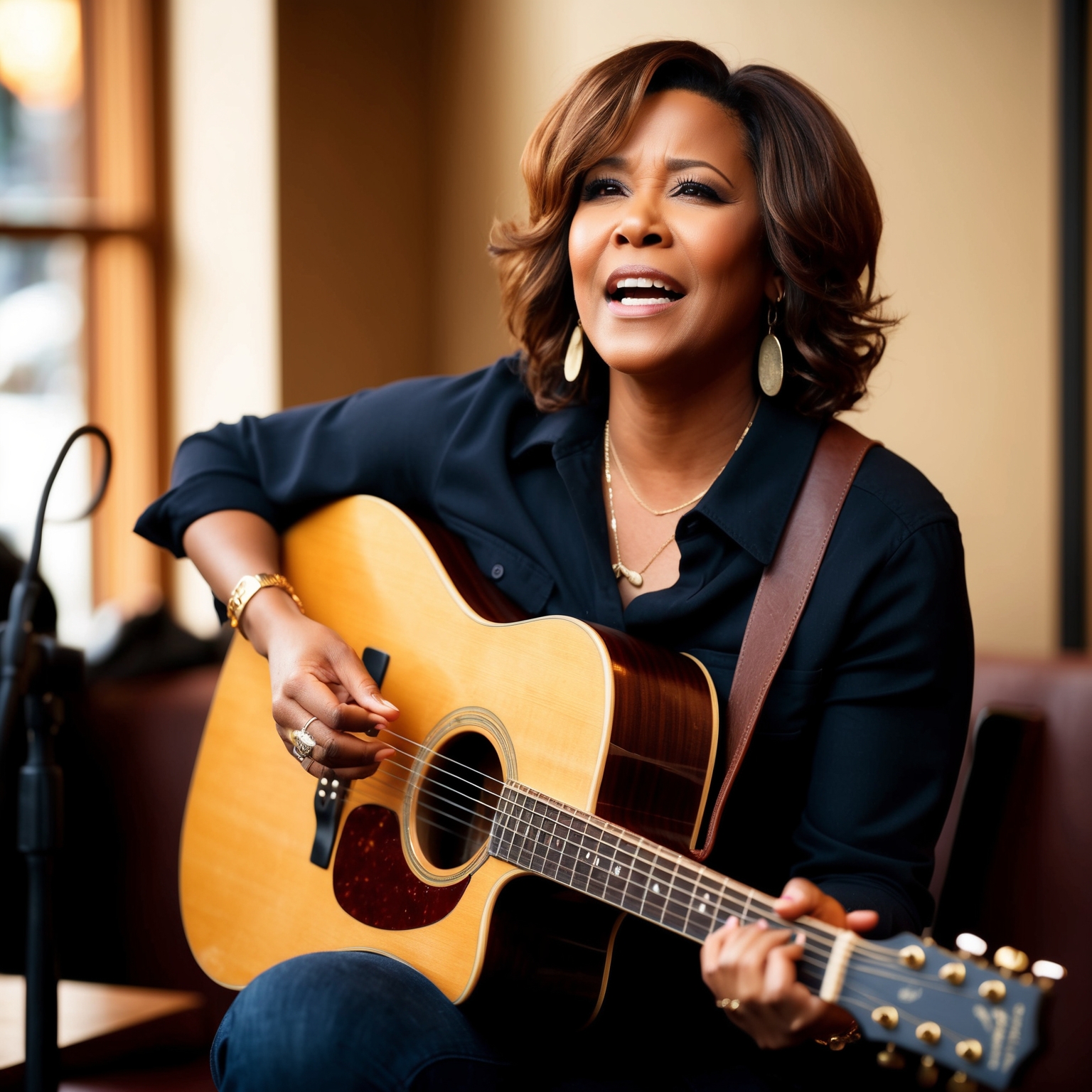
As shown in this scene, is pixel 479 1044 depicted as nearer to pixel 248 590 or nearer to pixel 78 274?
pixel 248 590

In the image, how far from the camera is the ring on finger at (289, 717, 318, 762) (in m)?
1.39

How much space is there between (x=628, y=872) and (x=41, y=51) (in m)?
2.66

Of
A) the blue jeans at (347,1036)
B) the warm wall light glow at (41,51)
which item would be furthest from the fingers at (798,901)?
the warm wall light glow at (41,51)

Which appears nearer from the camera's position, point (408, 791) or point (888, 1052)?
point (888, 1052)

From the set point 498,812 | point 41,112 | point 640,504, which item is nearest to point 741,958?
point 498,812

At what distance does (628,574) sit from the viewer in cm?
151

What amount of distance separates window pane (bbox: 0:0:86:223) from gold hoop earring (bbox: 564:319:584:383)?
1.82 meters

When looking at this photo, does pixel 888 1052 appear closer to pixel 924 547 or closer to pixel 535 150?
pixel 924 547

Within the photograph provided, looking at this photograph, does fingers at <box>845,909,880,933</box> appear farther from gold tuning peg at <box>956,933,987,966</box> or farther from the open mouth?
the open mouth

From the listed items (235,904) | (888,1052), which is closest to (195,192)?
(235,904)

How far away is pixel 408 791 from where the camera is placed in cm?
141

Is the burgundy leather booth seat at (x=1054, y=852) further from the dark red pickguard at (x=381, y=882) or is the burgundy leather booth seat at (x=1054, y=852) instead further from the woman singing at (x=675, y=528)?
the dark red pickguard at (x=381, y=882)

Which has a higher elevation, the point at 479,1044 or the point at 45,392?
the point at 45,392

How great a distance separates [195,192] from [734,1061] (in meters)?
2.38
